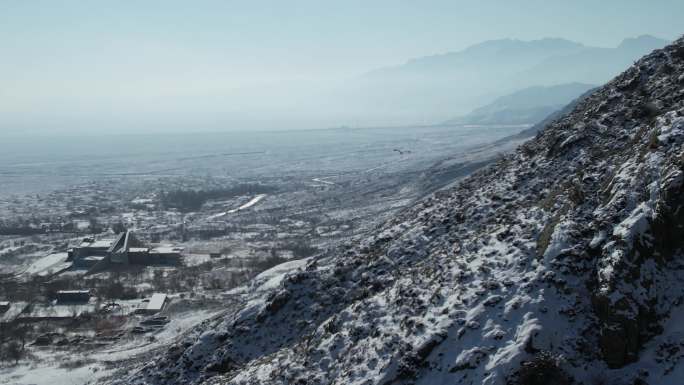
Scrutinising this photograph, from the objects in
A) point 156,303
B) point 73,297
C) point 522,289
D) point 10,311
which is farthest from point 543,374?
point 10,311

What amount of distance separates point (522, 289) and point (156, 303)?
137 ft

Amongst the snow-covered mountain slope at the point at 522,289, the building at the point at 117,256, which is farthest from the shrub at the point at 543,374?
the building at the point at 117,256

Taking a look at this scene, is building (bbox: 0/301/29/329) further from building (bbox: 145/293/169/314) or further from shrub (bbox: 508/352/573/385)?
shrub (bbox: 508/352/573/385)

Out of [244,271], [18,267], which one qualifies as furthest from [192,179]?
[244,271]

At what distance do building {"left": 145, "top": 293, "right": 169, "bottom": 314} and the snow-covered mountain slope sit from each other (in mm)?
27038

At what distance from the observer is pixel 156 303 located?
46438 mm

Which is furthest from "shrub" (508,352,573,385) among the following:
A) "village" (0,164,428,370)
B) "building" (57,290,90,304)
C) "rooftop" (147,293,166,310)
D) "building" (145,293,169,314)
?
"building" (57,290,90,304)

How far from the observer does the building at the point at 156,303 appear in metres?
45.1

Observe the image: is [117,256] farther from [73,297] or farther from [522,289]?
[522,289]

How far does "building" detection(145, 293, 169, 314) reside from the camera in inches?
1775

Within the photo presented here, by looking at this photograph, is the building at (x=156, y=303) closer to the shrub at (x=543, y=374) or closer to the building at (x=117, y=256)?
the building at (x=117, y=256)

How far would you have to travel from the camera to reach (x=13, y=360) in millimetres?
35125

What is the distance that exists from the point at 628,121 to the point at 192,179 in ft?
498

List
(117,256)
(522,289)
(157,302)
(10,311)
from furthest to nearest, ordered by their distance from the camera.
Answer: (117,256) < (157,302) < (10,311) < (522,289)
